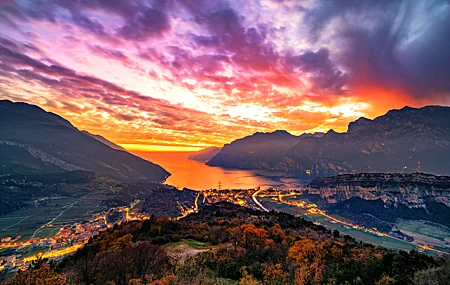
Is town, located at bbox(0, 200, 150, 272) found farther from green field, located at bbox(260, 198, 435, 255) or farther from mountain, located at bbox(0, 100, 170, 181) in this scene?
mountain, located at bbox(0, 100, 170, 181)

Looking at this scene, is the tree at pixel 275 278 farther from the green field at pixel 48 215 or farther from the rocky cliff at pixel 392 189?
the rocky cliff at pixel 392 189

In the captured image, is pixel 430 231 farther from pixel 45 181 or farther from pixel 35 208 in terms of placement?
pixel 45 181

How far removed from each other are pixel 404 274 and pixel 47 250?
54883 mm

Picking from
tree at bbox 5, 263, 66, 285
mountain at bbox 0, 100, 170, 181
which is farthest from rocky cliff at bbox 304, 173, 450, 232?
mountain at bbox 0, 100, 170, 181

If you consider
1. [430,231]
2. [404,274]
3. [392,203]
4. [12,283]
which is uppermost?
[12,283]

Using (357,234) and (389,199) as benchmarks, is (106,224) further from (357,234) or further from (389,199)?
(389,199)

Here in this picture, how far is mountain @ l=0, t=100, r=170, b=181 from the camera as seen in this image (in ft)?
398

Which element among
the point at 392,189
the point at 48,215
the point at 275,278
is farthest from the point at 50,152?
the point at 392,189

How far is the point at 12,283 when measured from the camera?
6.57m

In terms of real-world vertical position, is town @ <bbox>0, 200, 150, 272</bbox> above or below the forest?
below

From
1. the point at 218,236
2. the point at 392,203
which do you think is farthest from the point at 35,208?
the point at 392,203

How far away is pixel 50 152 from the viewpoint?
132m

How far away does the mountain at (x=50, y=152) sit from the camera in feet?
398

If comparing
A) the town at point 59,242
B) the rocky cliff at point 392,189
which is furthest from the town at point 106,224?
the rocky cliff at point 392,189
